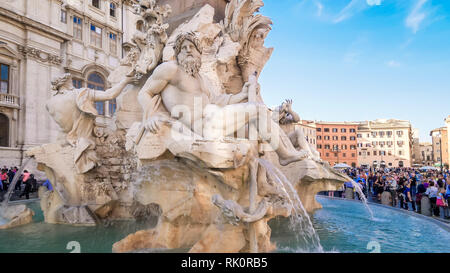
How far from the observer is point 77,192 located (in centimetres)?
556

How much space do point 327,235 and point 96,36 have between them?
2689cm

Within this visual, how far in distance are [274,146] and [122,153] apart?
335cm

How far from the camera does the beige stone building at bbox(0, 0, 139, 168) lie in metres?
19.5

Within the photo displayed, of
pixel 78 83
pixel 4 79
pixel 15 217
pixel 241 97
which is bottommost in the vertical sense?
pixel 15 217

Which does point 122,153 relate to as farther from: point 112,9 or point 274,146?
point 112,9

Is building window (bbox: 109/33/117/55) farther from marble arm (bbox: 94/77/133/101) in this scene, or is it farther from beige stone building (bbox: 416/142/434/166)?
beige stone building (bbox: 416/142/434/166)

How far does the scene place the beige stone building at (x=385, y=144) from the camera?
2768 inches

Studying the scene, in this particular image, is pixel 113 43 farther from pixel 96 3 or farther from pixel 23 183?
pixel 23 183

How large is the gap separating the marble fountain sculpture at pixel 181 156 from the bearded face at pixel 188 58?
14 millimetres

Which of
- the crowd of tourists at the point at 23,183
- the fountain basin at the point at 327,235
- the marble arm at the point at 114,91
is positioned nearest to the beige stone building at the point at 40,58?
the crowd of tourists at the point at 23,183

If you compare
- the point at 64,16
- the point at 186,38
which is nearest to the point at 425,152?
the point at 64,16

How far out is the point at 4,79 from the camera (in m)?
19.8

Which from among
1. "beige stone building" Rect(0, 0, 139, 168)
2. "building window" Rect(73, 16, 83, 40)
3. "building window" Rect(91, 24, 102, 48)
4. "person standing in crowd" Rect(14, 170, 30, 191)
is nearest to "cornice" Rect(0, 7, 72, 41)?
"beige stone building" Rect(0, 0, 139, 168)
